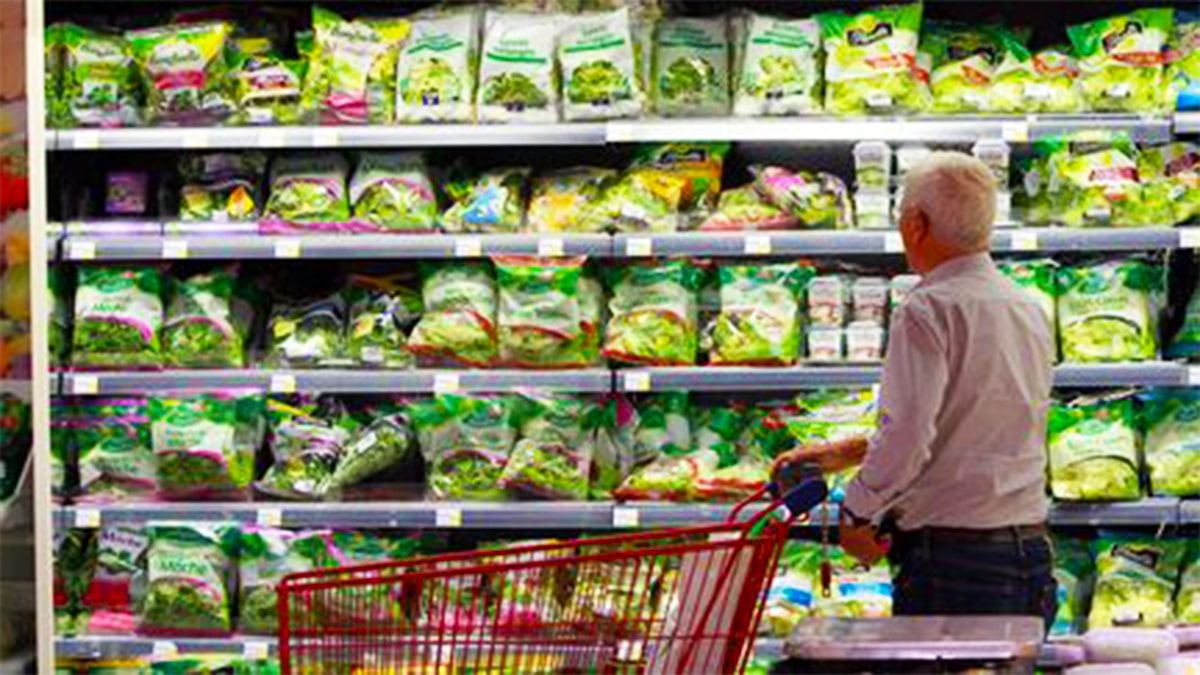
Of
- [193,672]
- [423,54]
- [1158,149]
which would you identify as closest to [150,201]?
[423,54]

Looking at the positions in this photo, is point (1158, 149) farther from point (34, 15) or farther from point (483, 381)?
point (34, 15)

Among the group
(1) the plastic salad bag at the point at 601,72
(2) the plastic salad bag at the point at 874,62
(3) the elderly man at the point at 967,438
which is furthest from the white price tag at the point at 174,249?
(3) the elderly man at the point at 967,438

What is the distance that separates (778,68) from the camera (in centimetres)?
574

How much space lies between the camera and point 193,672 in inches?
226

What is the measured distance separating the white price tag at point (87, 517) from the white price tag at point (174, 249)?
2.43 ft

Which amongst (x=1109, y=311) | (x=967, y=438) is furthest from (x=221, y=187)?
(x=967, y=438)

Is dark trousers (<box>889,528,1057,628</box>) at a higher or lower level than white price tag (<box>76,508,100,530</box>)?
higher

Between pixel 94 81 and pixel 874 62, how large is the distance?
2.18 metres

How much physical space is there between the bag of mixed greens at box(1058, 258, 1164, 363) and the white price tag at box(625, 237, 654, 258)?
1.17 m

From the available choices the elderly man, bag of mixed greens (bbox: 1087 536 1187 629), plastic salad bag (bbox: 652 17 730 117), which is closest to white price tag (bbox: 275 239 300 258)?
plastic salad bag (bbox: 652 17 730 117)

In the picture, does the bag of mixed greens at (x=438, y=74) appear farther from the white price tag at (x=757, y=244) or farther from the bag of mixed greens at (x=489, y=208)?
the white price tag at (x=757, y=244)

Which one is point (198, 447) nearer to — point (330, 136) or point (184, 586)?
point (184, 586)

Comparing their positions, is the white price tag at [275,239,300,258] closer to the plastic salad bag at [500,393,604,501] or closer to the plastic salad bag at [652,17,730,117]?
the plastic salad bag at [500,393,604,501]

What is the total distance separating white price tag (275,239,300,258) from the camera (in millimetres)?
5676
